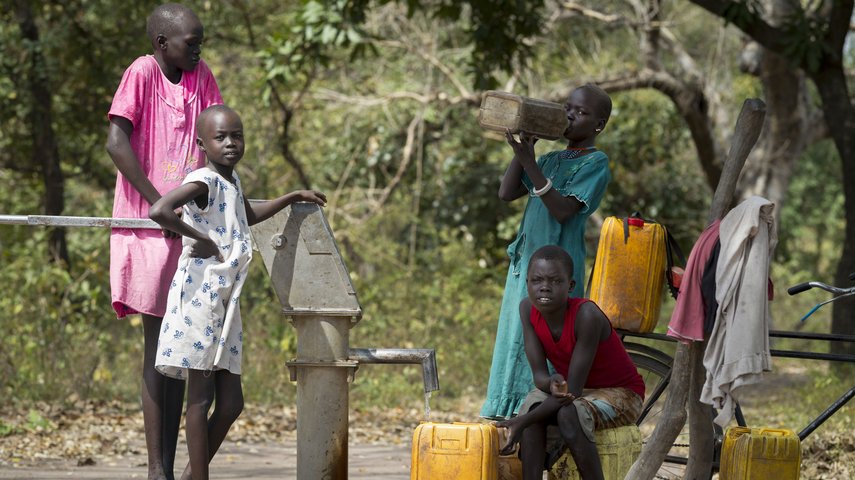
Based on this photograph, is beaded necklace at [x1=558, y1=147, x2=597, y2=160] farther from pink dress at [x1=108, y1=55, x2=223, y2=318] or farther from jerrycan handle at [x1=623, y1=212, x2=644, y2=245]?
pink dress at [x1=108, y1=55, x2=223, y2=318]

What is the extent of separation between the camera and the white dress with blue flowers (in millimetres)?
3549

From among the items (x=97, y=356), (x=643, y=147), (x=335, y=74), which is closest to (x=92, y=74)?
(x=335, y=74)

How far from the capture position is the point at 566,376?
372cm

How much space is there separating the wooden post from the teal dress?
41cm

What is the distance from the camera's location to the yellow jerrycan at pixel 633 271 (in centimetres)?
401

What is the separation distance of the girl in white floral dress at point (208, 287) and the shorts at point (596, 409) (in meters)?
0.97

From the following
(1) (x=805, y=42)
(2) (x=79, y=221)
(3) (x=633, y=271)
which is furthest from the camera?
(1) (x=805, y=42)

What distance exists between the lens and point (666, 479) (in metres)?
4.40

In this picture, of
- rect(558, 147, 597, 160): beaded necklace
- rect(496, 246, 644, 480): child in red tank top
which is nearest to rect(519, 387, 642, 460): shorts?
rect(496, 246, 644, 480): child in red tank top

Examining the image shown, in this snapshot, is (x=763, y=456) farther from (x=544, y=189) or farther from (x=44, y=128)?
(x=44, y=128)

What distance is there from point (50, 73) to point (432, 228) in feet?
13.6

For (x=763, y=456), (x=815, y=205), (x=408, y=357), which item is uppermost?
(x=815, y=205)

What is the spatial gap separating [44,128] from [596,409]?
8226mm

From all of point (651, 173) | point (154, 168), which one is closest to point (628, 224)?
point (154, 168)
